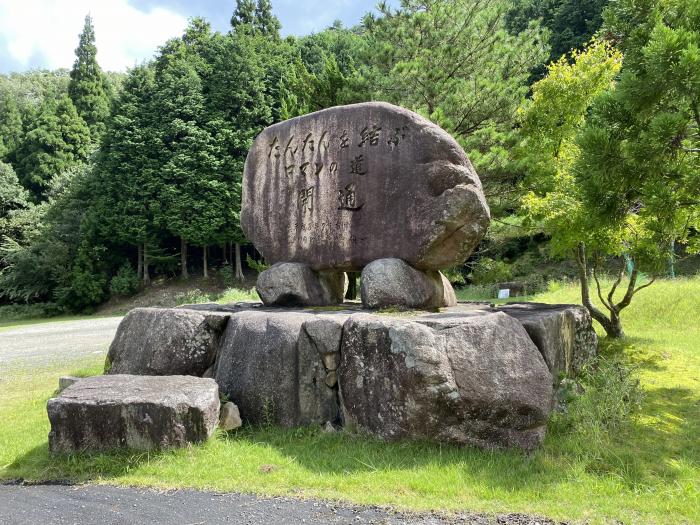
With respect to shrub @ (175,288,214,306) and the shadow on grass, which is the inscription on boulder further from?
shrub @ (175,288,214,306)

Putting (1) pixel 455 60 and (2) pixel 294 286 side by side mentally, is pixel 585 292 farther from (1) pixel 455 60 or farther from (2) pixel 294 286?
(1) pixel 455 60

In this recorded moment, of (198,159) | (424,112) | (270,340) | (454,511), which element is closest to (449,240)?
(270,340)

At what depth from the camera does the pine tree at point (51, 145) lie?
101 ft

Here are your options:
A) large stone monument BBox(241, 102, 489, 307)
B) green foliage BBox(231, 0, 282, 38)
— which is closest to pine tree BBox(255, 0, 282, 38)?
green foliage BBox(231, 0, 282, 38)

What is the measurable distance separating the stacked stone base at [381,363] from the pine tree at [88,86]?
108 feet

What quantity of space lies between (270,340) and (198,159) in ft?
69.3

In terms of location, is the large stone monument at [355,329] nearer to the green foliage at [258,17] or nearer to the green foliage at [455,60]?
the green foliage at [455,60]

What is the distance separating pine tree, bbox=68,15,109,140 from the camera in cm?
3388

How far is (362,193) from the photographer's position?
6465mm

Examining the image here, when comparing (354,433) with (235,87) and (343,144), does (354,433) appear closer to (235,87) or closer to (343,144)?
(343,144)

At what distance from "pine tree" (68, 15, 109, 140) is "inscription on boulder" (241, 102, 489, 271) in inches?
1244

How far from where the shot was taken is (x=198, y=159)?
24.6m

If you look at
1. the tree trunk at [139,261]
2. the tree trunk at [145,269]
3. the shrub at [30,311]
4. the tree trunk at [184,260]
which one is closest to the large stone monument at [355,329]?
the tree trunk at [184,260]

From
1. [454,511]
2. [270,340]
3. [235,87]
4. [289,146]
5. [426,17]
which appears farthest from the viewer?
[235,87]
